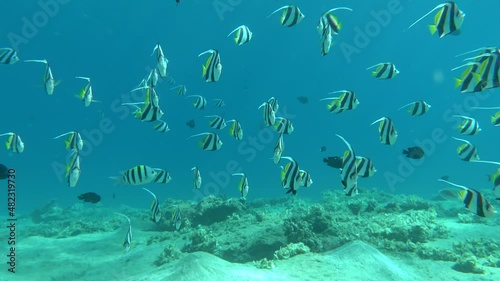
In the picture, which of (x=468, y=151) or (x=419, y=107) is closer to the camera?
(x=468, y=151)

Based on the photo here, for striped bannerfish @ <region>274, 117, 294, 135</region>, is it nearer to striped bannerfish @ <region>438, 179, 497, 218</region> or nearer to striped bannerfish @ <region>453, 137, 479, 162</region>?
striped bannerfish @ <region>453, 137, 479, 162</region>

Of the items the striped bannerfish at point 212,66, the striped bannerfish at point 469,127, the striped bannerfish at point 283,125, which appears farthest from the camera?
the striped bannerfish at point 283,125

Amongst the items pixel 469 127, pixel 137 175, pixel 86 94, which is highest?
pixel 86 94

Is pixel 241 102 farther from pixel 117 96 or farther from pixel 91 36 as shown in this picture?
pixel 91 36

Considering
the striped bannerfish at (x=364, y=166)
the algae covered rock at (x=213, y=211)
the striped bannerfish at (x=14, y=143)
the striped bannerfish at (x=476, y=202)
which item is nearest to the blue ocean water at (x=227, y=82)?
Answer: the algae covered rock at (x=213, y=211)

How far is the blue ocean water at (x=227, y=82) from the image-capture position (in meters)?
60.0

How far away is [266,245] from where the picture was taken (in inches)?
293

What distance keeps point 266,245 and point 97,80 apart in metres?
106

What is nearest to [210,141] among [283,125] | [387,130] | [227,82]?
[283,125]

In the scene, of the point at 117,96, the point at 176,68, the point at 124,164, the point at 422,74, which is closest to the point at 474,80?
the point at 124,164

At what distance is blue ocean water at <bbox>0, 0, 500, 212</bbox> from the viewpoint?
60.0 meters

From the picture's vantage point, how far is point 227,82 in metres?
97.3

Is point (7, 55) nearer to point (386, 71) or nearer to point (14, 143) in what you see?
point (14, 143)

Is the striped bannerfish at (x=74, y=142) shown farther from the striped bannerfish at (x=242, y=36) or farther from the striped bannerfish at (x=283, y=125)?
the striped bannerfish at (x=283, y=125)
